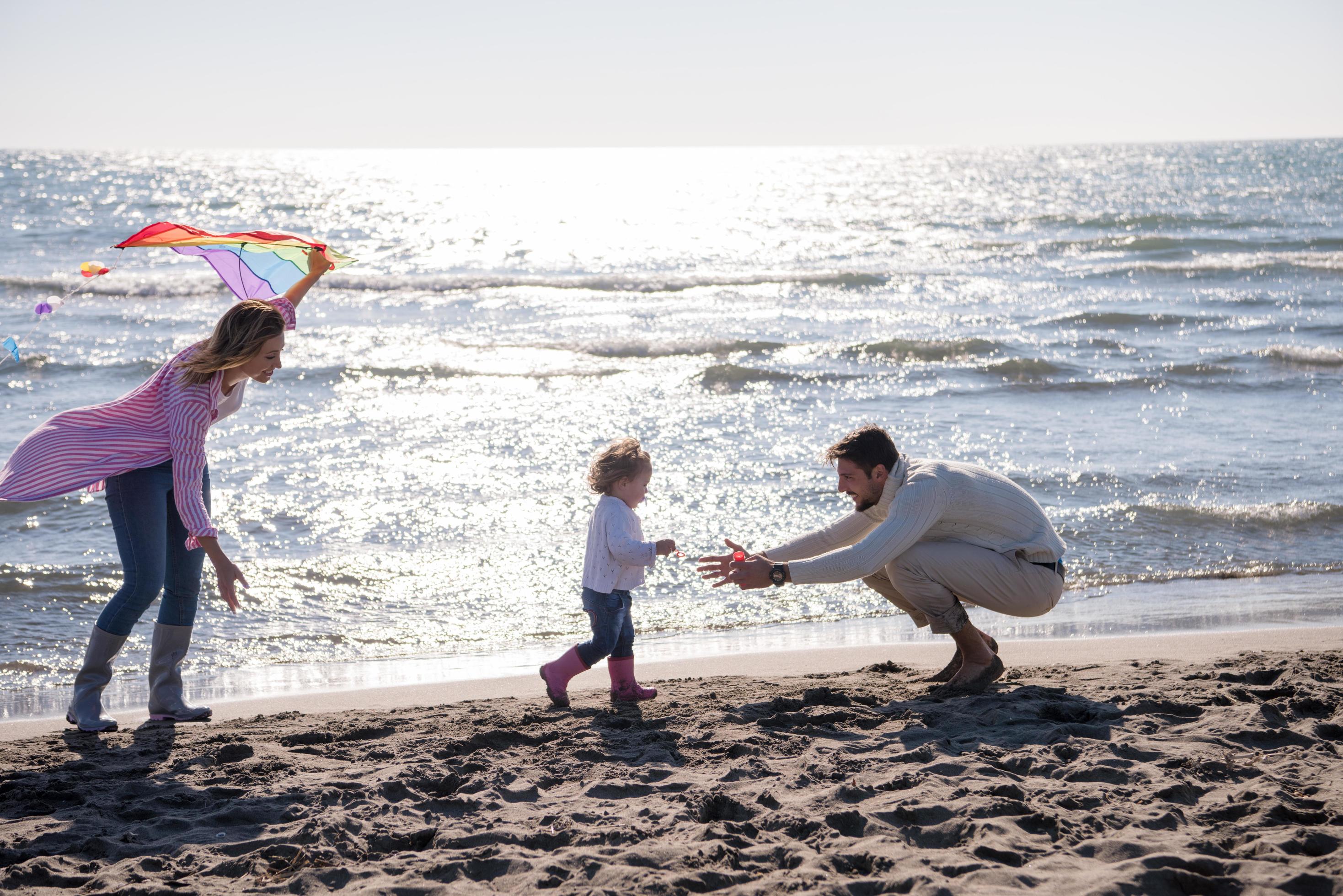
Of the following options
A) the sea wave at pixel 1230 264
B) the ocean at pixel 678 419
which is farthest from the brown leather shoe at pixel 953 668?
the sea wave at pixel 1230 264

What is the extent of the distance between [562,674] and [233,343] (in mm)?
1926

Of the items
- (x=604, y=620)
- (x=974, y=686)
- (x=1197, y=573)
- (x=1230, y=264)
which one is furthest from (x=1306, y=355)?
(x=604, y=620)

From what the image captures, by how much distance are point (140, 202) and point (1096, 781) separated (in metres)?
50.1

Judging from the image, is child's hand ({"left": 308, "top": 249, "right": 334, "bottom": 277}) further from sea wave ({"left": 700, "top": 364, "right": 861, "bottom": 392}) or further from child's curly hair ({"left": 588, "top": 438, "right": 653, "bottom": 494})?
sea wave ({"left": 700, "top": 364, "right": 861, "bottom": 392})

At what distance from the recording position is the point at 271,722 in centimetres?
439

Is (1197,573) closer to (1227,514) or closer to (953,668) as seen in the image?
(1227,514)

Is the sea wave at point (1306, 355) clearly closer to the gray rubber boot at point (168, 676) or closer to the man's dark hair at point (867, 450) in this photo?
the man's dark hair at point (867, 450)

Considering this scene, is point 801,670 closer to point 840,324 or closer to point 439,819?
point 439,819

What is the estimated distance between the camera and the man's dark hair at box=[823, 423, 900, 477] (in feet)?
14.2

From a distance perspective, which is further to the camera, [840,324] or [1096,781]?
[840,324]

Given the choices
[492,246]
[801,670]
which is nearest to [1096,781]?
[801,670]

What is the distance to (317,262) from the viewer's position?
4.95 meters

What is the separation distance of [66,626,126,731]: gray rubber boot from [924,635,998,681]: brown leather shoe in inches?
138

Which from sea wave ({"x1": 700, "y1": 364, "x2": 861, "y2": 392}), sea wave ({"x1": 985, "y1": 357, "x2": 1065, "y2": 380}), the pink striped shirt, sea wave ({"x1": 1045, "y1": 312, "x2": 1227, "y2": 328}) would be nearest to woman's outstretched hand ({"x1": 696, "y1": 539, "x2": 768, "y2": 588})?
the pink striped shirt
